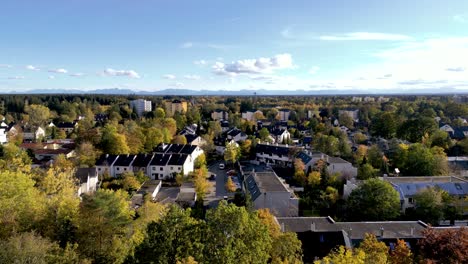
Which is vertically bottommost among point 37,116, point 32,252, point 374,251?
point 374,251

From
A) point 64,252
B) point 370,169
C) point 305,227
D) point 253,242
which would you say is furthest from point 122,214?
point 370,169

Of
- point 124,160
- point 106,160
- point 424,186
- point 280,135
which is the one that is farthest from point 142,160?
point 280,135

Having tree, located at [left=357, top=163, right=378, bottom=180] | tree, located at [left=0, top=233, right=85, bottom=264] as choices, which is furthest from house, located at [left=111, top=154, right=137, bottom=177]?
tree, located at [left=0, top=233, right=85, bottom=264]

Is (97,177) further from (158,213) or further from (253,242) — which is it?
(253,242)

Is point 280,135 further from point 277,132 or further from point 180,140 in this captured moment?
point 180,140

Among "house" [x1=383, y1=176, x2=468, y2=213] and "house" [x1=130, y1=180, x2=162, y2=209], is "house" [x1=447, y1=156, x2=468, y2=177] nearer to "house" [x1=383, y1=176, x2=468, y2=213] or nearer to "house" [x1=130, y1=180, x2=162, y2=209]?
"house" [x1=383, y1=176, x2=468, y2=213]
